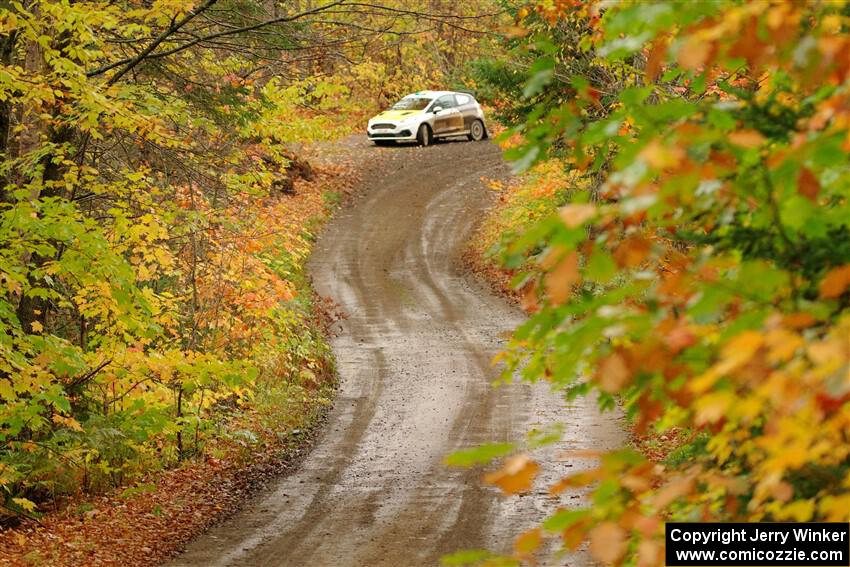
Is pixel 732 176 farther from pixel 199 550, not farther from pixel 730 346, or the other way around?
pixel 199 550

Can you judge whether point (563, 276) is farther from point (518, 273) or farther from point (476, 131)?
point (476, 131)

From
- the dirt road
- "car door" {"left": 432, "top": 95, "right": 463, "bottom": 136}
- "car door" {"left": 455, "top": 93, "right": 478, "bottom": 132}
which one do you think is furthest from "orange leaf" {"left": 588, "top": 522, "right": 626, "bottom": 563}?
"car door" {"left": 455, "top": 93, "right": 478, "bottom": 132}

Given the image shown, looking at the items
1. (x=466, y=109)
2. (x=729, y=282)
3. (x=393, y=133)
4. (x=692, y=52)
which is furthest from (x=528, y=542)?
(x=466, y=109)

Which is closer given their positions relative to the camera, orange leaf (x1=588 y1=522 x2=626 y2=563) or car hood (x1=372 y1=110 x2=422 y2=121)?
orange leaf (x1=588 y1=522 x2=626 y2=563)

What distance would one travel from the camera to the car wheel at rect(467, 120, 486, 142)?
37.4 metres

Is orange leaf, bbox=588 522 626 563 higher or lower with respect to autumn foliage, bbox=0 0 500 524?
lower

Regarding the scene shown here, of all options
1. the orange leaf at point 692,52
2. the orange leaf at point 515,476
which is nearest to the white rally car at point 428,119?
the orange leaf at point 515,476

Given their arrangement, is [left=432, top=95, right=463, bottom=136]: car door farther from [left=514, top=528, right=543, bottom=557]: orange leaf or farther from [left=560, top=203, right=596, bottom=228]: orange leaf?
[left=560, top=203, right=596, bottom=228]: orange leaf

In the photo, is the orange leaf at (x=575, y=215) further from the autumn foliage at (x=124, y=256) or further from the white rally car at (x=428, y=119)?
the white rally car at (x=428, y=119)

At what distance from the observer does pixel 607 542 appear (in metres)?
2.50

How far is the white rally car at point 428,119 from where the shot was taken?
35.0 metres

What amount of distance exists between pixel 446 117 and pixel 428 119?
39.0 inches

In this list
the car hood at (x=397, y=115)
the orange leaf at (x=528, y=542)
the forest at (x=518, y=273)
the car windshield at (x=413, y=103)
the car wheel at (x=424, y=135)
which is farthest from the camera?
the car windshield at (x=413, y=103)

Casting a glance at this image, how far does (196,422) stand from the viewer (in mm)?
12328
